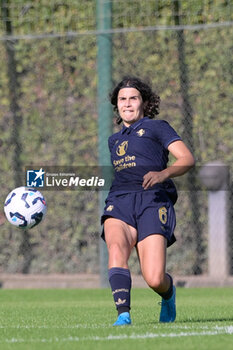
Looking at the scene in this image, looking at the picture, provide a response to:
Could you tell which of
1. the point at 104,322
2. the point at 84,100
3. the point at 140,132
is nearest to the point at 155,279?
the point at 104,322

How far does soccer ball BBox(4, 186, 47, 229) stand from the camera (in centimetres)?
790

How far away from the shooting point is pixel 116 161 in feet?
22.7

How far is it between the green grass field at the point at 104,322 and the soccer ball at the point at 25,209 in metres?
0.79

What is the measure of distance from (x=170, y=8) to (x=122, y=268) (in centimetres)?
682

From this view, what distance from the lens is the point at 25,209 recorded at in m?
7.88

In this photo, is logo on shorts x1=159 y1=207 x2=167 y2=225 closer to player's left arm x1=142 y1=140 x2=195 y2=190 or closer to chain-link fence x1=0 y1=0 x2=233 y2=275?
player's left arm x1=142 y1=140 x2=195 y2=190

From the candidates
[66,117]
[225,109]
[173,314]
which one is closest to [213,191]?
[225,109]

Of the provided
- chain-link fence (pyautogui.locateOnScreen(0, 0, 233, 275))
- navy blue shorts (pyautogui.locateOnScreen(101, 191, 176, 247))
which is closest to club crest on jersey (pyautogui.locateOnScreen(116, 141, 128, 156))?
navy blue shorts (pyautogui.locateOnScreen(101, 191, 176, 247))

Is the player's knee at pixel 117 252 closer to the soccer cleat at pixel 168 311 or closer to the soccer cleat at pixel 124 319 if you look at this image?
the soccer cleat at pixel 124 319

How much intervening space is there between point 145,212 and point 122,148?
0.50 m

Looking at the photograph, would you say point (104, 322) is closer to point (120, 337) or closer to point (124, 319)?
point (124, 319)

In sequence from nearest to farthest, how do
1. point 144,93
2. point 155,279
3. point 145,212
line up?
point 155,279 < point 145,212 < point 144,93

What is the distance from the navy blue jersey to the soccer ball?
115cm

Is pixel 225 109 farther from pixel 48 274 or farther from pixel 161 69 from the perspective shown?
pixel 48 274
